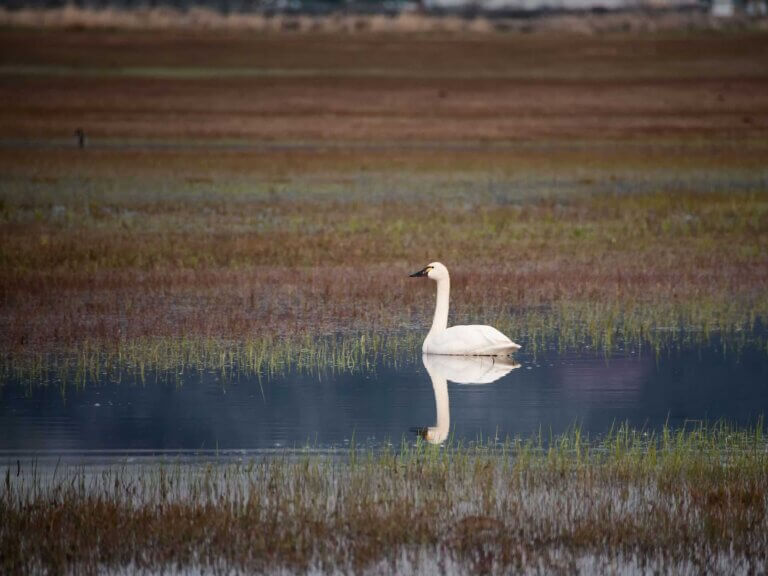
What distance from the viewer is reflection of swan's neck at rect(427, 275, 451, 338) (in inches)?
613

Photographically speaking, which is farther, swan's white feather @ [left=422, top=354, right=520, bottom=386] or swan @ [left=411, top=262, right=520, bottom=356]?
swan @ [left=411, top=262, right=520, bottom=356]

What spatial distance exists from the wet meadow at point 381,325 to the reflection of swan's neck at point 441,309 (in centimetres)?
50

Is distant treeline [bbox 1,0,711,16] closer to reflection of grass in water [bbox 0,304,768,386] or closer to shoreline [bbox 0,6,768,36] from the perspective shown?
shoreline [bbox 0,6,768,36]

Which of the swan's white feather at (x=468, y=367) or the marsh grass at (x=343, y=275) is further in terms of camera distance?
the marsh grass at (x=343, y=275)

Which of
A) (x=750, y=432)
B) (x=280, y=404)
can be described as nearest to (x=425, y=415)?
(x=280, y=404)

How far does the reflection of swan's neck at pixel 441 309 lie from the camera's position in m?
15.6

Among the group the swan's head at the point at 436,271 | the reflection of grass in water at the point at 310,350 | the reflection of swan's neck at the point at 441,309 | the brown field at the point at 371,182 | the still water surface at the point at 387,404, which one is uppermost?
the swan's head at the point at 436,271

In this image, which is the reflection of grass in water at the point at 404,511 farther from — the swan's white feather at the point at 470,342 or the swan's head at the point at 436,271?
the swan's head at the point at 436,271

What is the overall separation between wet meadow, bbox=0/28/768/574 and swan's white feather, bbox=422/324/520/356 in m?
0.34

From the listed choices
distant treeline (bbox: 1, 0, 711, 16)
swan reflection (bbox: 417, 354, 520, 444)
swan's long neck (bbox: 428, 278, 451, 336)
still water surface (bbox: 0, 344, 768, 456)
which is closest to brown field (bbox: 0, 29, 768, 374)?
swan's long neck (bbox: 428, 278, 451, 336)

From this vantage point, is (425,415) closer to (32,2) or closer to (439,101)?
(439,101)

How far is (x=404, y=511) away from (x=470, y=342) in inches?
222

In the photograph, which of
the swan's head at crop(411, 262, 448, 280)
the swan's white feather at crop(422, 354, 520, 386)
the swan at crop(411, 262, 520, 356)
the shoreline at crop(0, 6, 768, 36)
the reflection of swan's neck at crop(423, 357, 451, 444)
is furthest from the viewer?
the shoreline at crop(0, 6, 768, 36)

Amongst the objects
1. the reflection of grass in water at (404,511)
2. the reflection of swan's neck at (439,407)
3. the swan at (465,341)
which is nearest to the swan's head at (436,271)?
the swan at (465,341)
